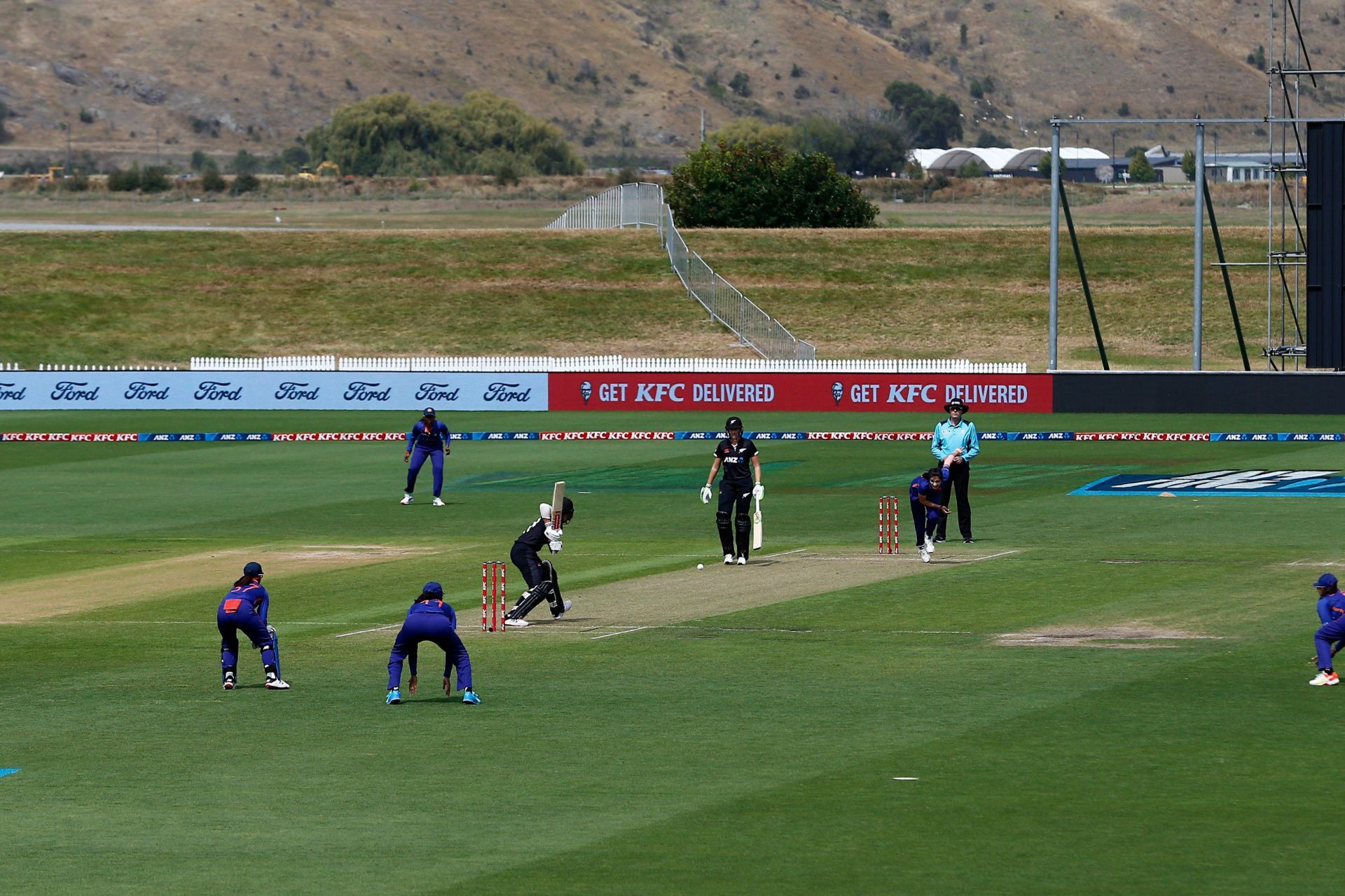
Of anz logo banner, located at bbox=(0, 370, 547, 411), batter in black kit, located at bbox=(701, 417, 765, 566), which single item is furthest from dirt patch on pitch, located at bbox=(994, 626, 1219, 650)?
anz logo banner, located at bbox=(0, 370, 547, 411)

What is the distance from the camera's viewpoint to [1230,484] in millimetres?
37781

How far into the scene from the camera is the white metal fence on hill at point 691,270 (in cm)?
7112

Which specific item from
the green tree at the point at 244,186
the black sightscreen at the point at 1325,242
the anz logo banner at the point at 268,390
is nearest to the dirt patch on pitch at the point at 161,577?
the black sightscreen at the point at 1325,242

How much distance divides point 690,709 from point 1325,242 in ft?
106

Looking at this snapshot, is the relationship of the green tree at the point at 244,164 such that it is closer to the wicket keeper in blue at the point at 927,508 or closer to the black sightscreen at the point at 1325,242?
the black sightscreen at the point at 1325,242

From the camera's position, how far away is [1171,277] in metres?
78.9

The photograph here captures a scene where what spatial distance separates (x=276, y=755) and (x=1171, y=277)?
66885 mm

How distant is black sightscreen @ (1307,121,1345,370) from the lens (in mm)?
46031

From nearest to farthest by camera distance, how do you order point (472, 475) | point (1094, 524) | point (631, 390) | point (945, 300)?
point (1094, 524) → point (472, 475) → point (631, 390) → point (945, 300)

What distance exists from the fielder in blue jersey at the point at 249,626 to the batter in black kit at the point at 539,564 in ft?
12.6

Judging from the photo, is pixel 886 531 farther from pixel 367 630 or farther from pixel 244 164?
pixel 244 164

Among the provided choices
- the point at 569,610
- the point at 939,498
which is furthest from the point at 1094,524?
the point at 569,610

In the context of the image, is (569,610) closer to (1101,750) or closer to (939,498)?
(939,498)

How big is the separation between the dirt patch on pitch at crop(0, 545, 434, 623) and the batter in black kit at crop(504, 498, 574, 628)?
550 cm
